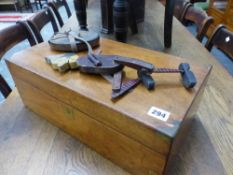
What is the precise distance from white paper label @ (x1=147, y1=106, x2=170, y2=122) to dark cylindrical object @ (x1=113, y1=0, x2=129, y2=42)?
42 centimetres

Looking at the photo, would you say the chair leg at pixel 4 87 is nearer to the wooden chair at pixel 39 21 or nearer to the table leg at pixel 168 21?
the wooden chair at pixel 39 21

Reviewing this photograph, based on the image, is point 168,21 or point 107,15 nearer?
point 168,21

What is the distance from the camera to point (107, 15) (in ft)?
3.21

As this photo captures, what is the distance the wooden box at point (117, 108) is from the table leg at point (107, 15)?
1.53ft

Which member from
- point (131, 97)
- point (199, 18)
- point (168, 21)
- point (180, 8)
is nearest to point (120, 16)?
point (168, 21)

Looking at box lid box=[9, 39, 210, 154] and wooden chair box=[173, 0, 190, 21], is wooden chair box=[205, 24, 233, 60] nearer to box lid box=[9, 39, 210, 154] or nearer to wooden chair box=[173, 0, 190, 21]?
box lid box=[9, 39, 210, 154]

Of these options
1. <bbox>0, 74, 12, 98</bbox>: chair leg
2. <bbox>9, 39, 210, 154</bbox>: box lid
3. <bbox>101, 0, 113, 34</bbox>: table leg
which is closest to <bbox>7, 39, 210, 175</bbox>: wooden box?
<bbox>9, 39, 210, 154</bbox>: box lid

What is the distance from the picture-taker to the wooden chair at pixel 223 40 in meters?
0.70

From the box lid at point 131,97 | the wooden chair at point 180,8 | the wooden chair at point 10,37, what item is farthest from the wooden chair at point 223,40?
the wooden chair at point 10,37

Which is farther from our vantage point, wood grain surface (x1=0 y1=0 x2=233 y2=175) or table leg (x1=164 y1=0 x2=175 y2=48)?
table leg (x1=164 y1=0 x2=175 y2=48)

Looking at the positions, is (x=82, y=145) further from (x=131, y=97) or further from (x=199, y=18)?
(x=199, y=18)

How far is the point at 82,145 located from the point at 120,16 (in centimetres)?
44

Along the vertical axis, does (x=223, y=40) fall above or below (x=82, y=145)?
above

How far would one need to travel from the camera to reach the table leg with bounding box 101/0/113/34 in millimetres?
949
